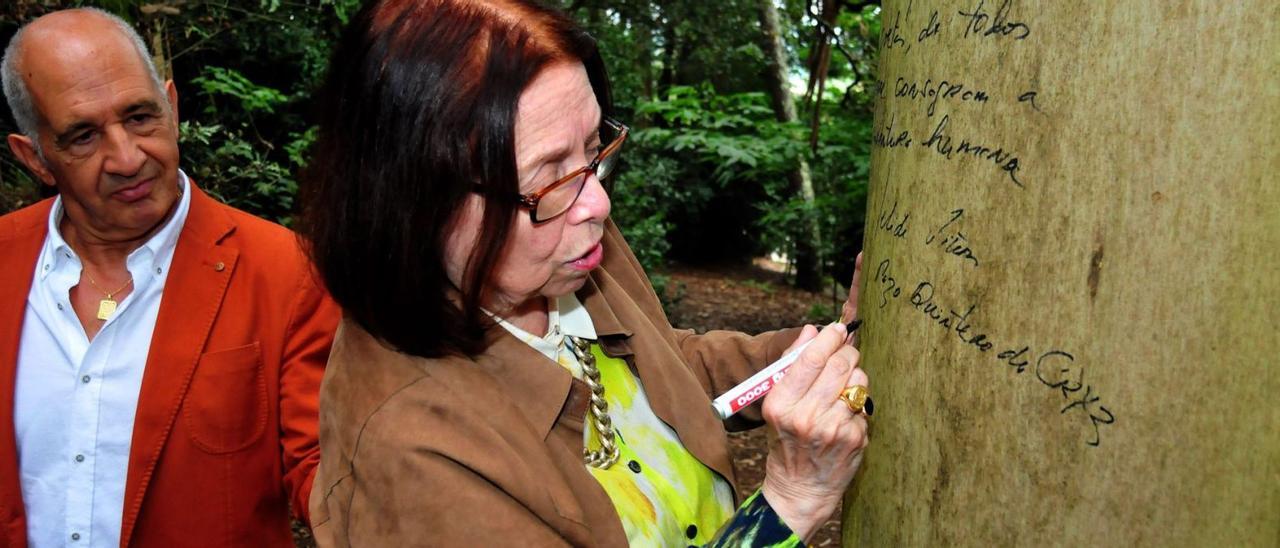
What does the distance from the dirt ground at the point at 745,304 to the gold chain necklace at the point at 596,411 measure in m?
4.45

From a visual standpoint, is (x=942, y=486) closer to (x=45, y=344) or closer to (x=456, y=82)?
(x=456, y=82)

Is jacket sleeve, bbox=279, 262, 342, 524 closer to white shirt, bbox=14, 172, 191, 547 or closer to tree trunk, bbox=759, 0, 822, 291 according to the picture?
white shirt, bbox=14, 172, 191, 547

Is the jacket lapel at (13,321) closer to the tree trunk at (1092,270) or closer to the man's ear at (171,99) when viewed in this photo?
the man's ear at (171,99)

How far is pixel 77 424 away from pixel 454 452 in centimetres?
135

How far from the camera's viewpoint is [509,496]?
54.1 inches

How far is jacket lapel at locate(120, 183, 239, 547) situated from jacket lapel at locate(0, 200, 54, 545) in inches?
9.8

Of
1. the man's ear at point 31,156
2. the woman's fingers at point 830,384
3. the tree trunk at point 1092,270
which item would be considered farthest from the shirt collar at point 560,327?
the man's ear at point 31,156

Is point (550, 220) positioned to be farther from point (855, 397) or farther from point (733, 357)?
point (733, 357)

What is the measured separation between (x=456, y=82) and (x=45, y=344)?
1534 mm

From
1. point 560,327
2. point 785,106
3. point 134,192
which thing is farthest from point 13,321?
point 785,106

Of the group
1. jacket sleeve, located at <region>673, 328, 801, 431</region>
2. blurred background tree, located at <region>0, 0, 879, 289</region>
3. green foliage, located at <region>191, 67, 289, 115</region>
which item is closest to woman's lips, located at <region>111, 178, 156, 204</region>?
jacket sleeve, located at <region>673, 328, 801, 431</region>

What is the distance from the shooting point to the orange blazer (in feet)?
7.22

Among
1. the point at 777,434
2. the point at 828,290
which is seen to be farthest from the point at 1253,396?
the point at 828,290

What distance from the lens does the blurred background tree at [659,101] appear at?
5086 mm
